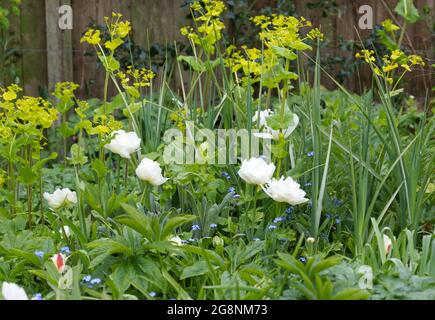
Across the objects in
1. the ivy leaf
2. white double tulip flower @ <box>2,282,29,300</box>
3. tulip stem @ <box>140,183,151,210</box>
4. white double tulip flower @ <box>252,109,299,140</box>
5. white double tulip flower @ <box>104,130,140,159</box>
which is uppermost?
the ivy leaf

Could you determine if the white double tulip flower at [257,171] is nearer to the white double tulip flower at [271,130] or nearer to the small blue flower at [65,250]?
the white double tulip flower at [271,130]

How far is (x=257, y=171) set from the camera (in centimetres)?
233

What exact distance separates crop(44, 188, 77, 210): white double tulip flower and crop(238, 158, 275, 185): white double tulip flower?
1.98 feet

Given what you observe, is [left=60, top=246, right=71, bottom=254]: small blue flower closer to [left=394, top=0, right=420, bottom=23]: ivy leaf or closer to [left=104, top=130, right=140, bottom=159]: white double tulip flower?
[left=104, top=130, right=140, bottom=159]: white double tulip flower

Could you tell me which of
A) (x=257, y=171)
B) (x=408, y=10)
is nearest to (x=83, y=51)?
(x=408, y=10)

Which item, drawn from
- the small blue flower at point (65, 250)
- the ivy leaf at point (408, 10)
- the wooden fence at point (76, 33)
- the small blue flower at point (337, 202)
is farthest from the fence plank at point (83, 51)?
the small blue flower at point (65, 250)

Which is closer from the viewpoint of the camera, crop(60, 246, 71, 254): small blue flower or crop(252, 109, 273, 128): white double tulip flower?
crop(60, 246, 71, 254): small blue flower

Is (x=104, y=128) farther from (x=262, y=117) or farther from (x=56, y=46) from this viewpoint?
(x=56, y=46)

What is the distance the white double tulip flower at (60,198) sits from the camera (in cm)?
250

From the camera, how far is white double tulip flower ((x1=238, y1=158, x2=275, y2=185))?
2.33 m

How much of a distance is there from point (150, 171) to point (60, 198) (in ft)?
1.16

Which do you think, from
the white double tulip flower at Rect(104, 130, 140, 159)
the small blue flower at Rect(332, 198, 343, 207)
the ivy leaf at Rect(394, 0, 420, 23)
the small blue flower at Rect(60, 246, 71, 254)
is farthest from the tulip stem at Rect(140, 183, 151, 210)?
the ivy leaf at Rect(394, 0, 420, 23)

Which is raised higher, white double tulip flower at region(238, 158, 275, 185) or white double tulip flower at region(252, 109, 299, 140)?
white double tulip flower at region(252, 109, 299, 140)

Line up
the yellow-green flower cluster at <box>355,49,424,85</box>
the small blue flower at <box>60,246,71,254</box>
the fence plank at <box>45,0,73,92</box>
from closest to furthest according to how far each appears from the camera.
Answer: the small blue flower at <box>60,246,71,254</box>, the yellow-green flower cluster at <box>355,49,424,85</box>, the fence plank at <box>45,0,73,92</box>
